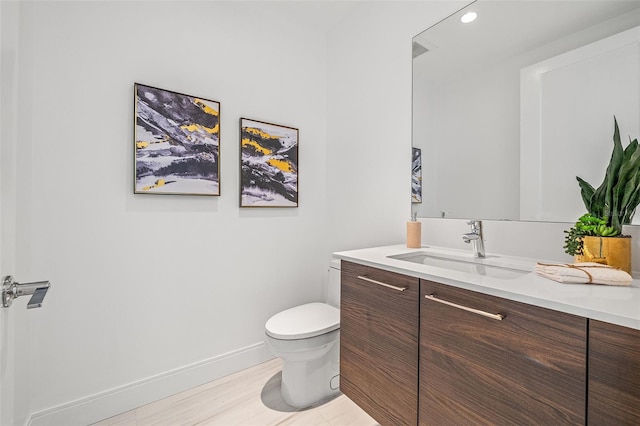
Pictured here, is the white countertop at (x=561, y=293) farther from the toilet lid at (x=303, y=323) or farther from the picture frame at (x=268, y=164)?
the picture frame at (x=268, y=164)

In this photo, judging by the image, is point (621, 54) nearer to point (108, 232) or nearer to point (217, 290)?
point (217, 290)

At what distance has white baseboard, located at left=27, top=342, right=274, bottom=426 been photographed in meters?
1.40

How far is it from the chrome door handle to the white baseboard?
100 centimetres

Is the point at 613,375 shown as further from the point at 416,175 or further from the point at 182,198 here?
the point at 182,198

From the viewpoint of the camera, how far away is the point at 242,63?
199 centimetres

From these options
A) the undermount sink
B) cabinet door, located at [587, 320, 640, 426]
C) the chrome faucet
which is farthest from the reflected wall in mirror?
cabinet door, located at [587, 320, 640, 426]

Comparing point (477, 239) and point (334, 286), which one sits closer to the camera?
point (477, 239)

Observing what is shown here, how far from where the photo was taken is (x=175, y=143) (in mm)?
1709

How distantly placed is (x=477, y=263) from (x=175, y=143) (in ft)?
5.71

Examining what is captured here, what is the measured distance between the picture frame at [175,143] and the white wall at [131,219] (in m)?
0.06

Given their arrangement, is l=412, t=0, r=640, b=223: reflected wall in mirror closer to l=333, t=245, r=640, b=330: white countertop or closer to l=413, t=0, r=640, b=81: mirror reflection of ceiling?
l=413, t=0, r=640, b=81: mirror reflection of ceiling

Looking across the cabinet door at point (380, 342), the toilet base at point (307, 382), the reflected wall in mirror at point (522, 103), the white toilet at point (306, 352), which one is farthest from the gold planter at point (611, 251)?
→ the toilet base at point (307, 382)

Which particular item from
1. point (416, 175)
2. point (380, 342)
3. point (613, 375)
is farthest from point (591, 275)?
point (416, 175)

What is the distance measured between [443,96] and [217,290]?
180cm
